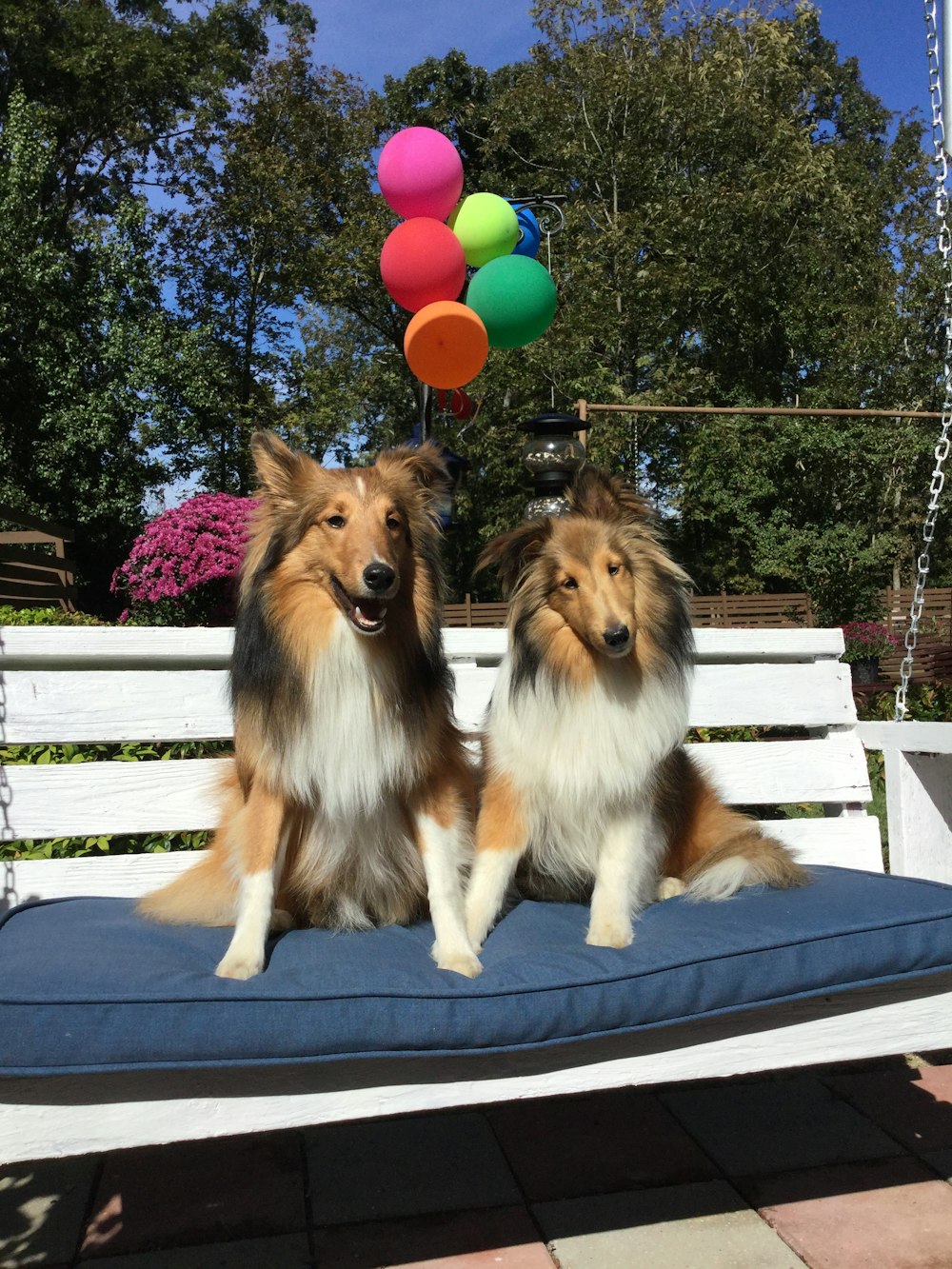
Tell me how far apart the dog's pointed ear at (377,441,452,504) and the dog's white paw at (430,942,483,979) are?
3.76 ft

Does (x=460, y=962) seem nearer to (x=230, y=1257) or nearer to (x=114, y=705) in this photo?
(x=230, y=1257)

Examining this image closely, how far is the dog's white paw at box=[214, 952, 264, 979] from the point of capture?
1.92 m

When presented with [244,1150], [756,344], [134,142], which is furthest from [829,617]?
[244,1150]

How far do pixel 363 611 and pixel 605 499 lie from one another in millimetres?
790

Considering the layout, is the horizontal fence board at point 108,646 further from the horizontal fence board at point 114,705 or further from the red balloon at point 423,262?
the red balloon at point 423,262

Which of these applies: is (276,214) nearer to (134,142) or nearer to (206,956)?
(134,142)

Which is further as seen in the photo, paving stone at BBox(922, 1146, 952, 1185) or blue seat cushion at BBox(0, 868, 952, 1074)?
paving stone at BBox(922, 1146, 952, 1185)

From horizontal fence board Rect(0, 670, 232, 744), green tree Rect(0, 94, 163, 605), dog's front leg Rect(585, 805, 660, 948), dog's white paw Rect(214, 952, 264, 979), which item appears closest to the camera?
dog's white paw Rect(214, 952, 264, 979)

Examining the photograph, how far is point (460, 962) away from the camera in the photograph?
203 cm

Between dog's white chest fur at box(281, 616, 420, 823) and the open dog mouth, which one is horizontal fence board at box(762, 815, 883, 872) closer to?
dog's white chest fur at box(281, 616, 420, 823)

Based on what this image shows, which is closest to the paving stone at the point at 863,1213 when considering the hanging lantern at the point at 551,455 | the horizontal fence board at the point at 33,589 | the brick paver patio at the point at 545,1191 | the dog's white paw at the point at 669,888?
the brick paver patio at the point at 545,1191

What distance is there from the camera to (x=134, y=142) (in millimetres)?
20266

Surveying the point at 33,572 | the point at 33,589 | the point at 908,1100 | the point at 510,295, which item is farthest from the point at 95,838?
the point at 33,572

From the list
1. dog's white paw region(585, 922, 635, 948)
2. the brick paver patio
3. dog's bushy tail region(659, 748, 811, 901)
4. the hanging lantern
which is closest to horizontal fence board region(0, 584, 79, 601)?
the hanging lantern
